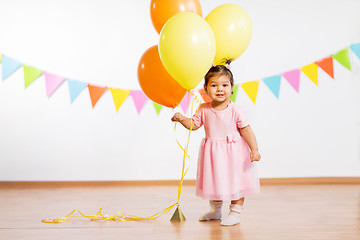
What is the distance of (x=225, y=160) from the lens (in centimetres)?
195

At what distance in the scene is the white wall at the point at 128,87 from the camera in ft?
10.1

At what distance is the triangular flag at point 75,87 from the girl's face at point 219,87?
1.36 m

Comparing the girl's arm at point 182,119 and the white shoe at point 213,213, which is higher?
the girl's arm at point 182,119

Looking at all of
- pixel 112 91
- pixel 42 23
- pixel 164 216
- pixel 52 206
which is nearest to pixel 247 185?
pixel 164 216

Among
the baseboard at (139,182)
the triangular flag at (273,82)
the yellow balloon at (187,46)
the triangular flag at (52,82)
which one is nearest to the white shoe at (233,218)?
the yellow balloon at (187,46)

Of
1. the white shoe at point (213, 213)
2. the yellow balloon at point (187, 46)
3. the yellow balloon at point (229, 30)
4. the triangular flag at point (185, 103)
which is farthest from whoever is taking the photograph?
the triangular flag at point (185, 103)

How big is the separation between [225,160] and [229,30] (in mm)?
556

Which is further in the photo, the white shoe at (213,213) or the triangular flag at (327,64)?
the triangular flag at (327,64)

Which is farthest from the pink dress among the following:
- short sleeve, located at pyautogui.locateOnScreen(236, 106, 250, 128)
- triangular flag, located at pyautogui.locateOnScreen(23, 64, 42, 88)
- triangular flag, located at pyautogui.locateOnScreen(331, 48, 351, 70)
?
triangular flag, located at pyautogui.locateOnScreen(23, 64, 42, 88)

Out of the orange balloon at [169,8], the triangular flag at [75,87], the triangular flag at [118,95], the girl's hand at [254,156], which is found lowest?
the girl's hand at [254,156]

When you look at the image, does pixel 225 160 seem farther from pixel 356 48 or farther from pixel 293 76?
pixel 356 48

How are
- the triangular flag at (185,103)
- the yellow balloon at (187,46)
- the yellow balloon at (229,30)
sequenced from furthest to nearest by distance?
the triangular flag at (185,103) → the yellow balloon at (229,30) → the yellow balloon at (187,46)

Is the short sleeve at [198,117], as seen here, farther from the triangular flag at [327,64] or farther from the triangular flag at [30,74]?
the triangular flag at [30,74]

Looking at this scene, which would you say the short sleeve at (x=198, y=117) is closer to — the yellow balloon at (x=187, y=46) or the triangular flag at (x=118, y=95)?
the yellow balloon at (x=187, y=46)
